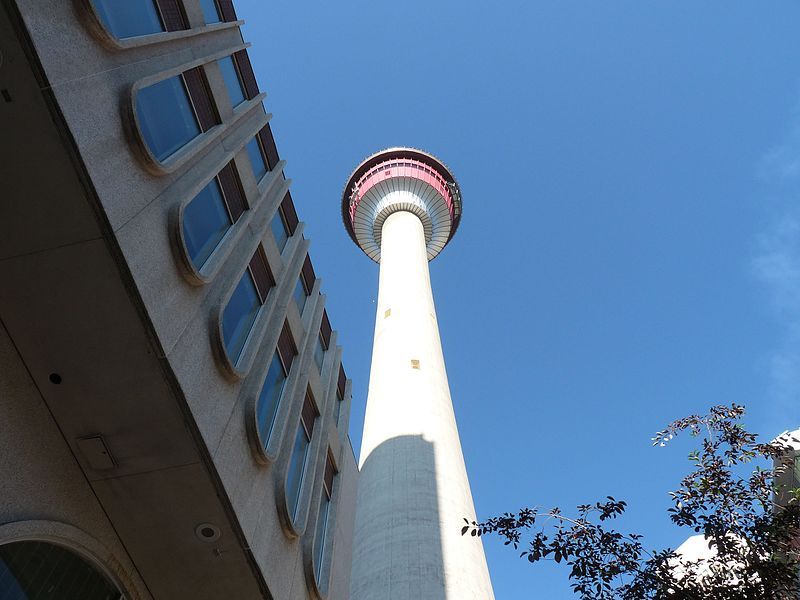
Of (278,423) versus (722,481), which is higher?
(278,423)

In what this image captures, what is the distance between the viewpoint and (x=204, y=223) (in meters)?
11.5

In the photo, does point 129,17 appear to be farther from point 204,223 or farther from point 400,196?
point 400,196

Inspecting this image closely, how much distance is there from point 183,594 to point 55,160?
24.2ft

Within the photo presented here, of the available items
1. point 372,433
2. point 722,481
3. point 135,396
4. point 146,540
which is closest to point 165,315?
point 135,396

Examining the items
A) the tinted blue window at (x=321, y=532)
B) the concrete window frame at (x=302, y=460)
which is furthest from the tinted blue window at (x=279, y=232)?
the tinted blue window at (x=321, y=532)

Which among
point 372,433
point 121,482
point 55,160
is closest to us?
point 55,160

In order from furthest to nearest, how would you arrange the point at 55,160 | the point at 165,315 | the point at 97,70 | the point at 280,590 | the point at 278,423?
the point at 278,423 < the point at 280,590 < the point at 165,315 < the point at 97,70 < the point at 55,160

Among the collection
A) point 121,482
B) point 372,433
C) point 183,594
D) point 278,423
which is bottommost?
point 183,594

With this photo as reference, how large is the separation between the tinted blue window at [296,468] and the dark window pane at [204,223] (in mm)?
5109

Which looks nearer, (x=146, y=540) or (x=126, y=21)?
(x=126, y=21)

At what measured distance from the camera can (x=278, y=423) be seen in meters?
13.2

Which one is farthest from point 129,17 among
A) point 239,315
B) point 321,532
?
point 321,532

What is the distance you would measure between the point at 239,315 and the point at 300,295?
17.7 feet

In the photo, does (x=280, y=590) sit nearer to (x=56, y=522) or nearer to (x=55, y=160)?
(x=56, y=522)
